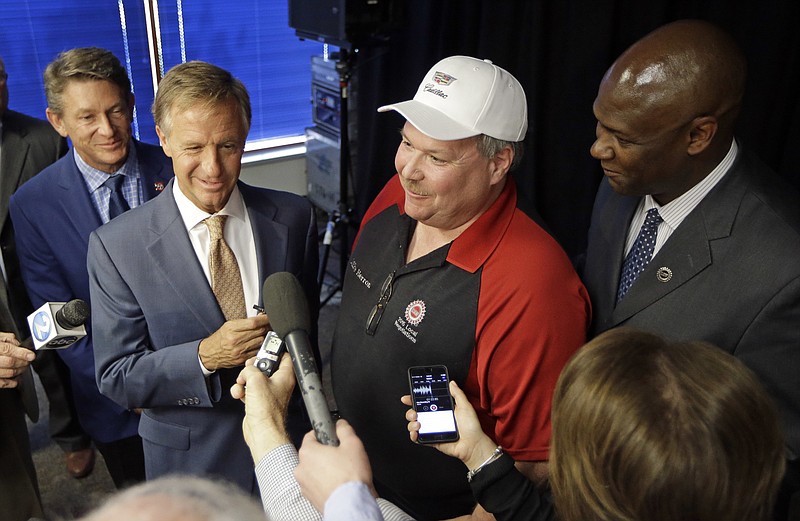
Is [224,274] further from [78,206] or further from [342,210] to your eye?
[342,210]

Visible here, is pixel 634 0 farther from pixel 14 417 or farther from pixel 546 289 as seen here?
pixel 14 417

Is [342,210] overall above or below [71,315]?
below

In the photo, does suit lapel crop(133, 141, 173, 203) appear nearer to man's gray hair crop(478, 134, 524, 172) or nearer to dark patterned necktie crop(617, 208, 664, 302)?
man's gray hair crop(478, 134, 524, 172)

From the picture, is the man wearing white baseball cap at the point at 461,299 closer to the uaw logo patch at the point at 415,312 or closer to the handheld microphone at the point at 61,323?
the uaw logo patch at the point at 415,312

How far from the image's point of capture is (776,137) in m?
2.90

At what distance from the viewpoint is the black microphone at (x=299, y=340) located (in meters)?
1.00

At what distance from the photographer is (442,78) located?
1.49m

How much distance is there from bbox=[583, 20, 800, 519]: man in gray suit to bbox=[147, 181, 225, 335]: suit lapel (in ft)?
3.07

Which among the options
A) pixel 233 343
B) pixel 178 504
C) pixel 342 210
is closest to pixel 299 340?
pixel 233 343

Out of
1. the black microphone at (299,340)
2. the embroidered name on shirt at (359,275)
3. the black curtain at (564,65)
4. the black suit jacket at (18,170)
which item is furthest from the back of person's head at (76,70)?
the black curtain at (564,65)

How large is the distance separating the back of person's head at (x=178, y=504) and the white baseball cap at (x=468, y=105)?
2.87 ft

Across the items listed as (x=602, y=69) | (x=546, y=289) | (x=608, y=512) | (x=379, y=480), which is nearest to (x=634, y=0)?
(x=602, y=69)

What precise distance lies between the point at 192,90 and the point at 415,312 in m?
0.70

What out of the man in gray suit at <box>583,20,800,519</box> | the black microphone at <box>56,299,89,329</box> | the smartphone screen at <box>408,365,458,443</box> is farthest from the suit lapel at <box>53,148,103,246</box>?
the man in gray suit at <box>583,20,800,519</box>
